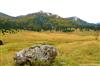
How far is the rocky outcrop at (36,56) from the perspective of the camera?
36188 mm

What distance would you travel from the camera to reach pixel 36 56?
119 ft

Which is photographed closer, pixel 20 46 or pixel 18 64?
pixel 18 64

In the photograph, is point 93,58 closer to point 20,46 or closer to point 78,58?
point 78,58

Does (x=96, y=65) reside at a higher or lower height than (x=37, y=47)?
lower

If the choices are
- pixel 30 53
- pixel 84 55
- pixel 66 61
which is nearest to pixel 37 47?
pixel 30 53

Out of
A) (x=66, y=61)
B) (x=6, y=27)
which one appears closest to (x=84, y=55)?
(x=66, y=61)

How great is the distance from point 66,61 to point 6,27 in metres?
120

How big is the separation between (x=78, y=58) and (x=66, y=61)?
7196 millimetres

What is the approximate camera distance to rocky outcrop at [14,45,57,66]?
36188mm

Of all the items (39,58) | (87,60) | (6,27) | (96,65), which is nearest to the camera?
(39,58)

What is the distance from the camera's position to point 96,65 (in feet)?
129

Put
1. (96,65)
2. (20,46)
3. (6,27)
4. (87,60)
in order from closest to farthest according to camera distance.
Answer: (96,65) < (87,60) < (20,46) < (6,27)

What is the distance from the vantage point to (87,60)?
4575cm

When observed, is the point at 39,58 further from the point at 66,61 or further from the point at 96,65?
the point at 96,65
